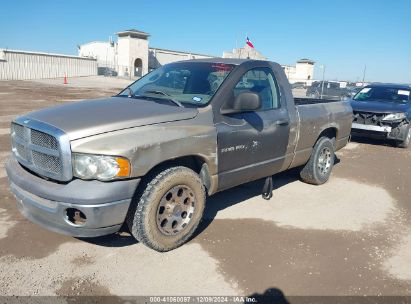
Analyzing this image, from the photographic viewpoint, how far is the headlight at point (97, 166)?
2.87 metres

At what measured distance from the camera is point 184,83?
4.16 meters

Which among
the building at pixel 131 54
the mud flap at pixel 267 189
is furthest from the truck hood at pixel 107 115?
the building at pixel 131 54

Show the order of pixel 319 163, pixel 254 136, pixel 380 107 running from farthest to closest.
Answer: pixel 380 107
pixel 319 163
pixel 254 136

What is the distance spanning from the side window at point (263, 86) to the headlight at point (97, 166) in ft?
6.16

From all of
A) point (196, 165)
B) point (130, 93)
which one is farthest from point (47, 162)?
point (130, 93)

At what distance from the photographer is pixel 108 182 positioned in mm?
2898

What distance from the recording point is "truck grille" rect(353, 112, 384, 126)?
30.1ft

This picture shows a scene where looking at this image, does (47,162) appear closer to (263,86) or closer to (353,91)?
(263,86)

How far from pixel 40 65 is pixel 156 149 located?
4484 cm

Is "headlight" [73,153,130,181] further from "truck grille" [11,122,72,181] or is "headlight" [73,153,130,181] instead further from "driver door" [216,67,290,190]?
"driver door" [216,67,290,190]

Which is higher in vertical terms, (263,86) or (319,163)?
(263,86)

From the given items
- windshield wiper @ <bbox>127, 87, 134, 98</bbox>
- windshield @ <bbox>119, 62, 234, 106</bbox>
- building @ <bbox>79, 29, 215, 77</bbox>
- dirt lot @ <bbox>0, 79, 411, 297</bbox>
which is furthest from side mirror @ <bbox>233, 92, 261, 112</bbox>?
building @ <bbox>79, 29, 215, 77</bbox>

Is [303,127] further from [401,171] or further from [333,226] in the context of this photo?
[401,171]

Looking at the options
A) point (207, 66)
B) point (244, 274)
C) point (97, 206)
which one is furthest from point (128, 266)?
point (207, 66)
